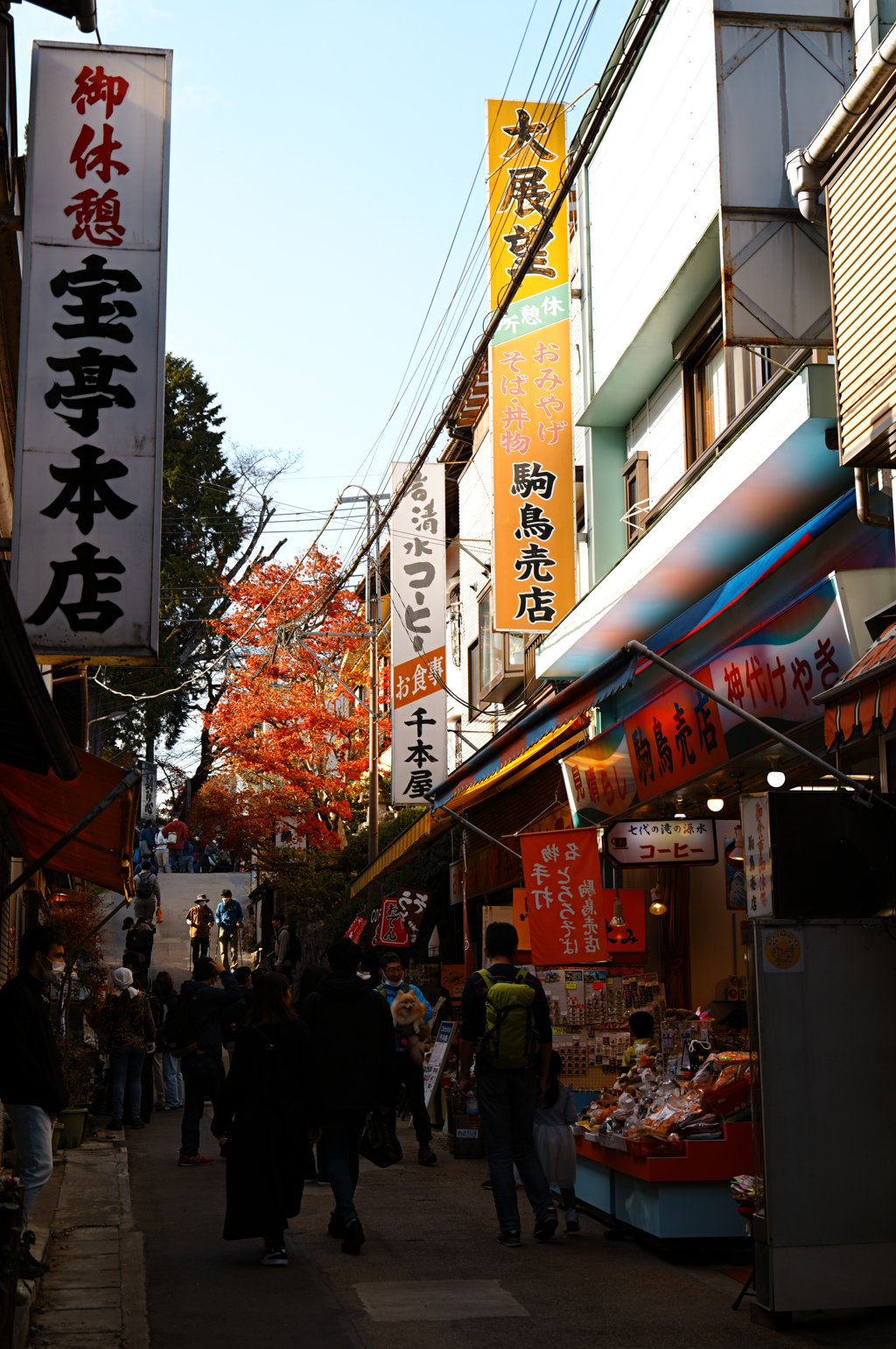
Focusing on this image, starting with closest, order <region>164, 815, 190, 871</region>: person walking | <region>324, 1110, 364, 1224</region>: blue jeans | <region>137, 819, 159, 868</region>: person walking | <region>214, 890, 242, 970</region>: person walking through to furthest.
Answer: <region>324, 1110, 364, 1224</region>: blue jeans < <region>214, 890, 242, 970</region>: person walking < <region>137, 819, 159, 868</region>: person walking < <region>164, 815, 190, 871</region>: person walking

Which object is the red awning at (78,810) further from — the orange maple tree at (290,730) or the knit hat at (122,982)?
the orange maple tree at (290,730)

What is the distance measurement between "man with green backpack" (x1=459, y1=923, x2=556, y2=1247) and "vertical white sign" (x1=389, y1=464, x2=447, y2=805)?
1275 cm

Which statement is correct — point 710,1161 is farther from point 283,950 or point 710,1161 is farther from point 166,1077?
point 283,950

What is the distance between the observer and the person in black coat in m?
8.23

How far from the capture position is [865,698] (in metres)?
7.22

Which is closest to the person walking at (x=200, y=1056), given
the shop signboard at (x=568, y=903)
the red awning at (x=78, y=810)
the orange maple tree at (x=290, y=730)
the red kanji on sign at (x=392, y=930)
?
the red awning at (x=78, y=810)

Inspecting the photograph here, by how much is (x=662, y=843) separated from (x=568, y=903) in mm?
1329

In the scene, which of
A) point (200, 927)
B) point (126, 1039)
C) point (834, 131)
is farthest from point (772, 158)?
point (200, 927)

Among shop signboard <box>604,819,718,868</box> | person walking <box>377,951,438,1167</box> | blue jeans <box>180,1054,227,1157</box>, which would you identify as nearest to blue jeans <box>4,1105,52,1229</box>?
person walking <box>377,951,438,1167</box>

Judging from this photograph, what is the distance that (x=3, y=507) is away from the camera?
10.9 meters

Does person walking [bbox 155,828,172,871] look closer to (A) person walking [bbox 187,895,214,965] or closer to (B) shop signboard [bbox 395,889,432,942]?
(A) person walking [bbox 187,895,214,965]

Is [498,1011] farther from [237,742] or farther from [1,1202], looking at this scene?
[237,742]

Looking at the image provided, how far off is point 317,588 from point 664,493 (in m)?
22.2

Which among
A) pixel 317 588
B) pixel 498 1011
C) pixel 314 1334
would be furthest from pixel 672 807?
pixel 317 588
